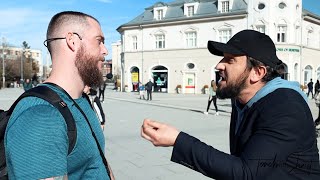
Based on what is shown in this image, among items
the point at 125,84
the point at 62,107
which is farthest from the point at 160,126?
the point at 125,84

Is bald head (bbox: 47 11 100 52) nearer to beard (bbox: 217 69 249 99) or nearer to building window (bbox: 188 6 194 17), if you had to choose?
beard (bbox: 217 69 249 99)

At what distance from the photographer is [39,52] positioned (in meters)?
142

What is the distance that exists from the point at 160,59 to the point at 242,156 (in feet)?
134

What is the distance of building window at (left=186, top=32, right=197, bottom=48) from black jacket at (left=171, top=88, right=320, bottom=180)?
129ft

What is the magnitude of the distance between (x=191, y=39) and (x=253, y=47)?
3921 centimetres

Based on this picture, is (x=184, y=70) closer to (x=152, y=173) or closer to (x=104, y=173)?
(x=152, y=173)

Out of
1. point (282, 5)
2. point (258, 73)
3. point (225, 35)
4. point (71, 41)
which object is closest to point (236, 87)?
point (258, 73)

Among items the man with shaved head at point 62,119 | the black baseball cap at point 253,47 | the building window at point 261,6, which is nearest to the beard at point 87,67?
the man with shaved head at point 62,119

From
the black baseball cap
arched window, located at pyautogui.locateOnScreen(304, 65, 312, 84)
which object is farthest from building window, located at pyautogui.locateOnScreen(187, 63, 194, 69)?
the black baseball cap

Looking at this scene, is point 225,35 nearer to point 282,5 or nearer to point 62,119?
point 282,5

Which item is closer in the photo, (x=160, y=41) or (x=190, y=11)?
(x=190, y=11)

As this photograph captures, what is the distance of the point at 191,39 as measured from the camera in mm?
40844

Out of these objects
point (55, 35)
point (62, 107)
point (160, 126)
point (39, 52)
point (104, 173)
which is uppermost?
point (39, 52)

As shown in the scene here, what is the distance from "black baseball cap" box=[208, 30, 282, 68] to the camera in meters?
2.18
